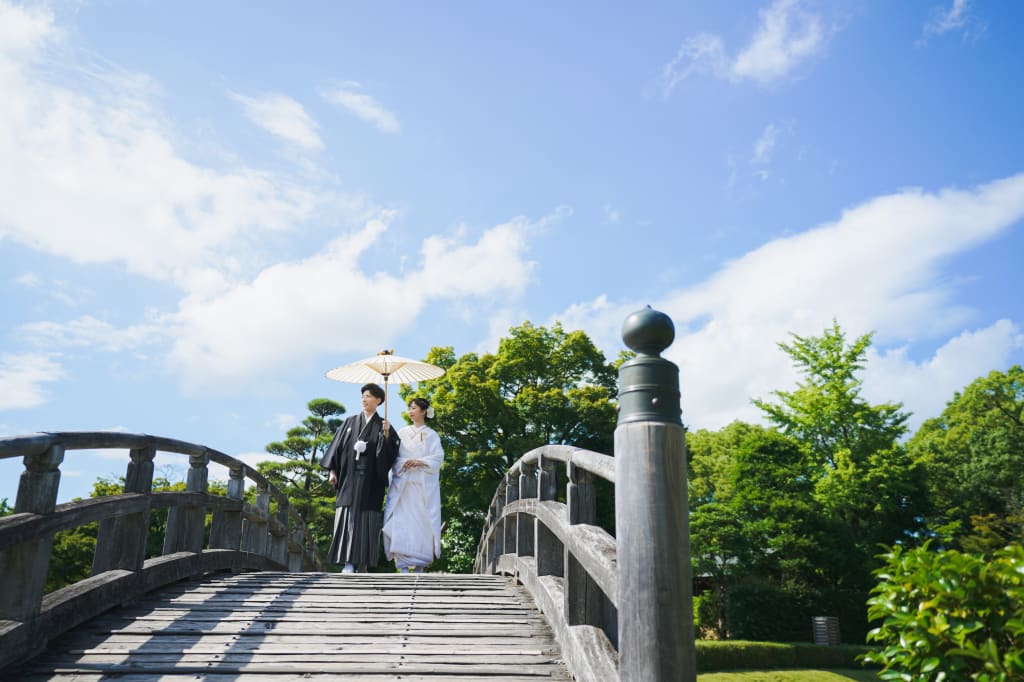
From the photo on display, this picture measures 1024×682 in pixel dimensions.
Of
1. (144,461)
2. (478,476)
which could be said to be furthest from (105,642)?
(478,476)

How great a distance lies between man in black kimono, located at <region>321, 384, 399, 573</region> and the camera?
8195 millimetres

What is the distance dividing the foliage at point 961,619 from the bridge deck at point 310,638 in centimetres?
187

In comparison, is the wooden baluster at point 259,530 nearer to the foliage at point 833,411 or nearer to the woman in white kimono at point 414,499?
the woman in white kimono at point 414,499

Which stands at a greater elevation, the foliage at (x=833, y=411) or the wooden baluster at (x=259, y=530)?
the foliage at (x=833, y=411)

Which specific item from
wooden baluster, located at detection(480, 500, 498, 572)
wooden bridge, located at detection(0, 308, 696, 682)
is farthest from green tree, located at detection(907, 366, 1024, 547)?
wooden bridge, located at detection(0, 308, 696, 682)

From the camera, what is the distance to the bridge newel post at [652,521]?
2139mm

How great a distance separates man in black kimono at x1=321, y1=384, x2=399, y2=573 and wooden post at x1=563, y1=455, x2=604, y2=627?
16.4 ft

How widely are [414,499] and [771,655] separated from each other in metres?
15.5

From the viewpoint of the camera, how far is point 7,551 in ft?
11.2

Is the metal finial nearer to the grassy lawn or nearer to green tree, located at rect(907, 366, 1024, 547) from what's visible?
the grassy lawn

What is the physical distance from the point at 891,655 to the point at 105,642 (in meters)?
4.25

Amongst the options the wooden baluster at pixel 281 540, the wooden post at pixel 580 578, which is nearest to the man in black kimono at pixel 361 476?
the wooden baluster at pixel 281 540

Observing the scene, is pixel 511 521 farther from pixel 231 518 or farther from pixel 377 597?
pixel 231 518

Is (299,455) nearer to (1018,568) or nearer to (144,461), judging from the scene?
(144,461)
